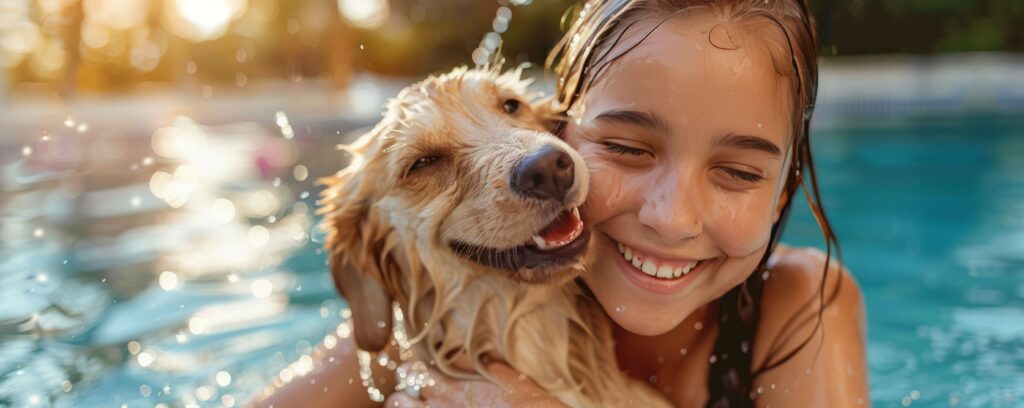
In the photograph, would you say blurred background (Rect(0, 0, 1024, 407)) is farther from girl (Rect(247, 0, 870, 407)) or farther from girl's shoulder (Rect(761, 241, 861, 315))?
girl's shoulder (Rect(761, 241, 861, 315))

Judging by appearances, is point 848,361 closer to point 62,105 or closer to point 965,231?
point 965,231

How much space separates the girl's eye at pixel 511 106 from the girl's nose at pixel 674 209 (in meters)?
0.47

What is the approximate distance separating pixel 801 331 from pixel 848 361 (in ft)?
0.51

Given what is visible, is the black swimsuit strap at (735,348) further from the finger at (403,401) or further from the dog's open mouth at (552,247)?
the finger at (403,401)

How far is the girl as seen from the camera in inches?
83.7

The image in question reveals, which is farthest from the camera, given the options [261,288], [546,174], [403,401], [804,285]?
[261,288]

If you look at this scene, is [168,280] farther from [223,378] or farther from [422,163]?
[422,163]

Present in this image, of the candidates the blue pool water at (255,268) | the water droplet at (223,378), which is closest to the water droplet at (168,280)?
the blue pool water at (255,268)

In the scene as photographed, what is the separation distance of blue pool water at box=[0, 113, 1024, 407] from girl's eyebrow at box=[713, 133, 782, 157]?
8.99ft

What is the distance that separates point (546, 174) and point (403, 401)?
2.46 ft

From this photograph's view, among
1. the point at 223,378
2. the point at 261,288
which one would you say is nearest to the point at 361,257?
the point at 223,378

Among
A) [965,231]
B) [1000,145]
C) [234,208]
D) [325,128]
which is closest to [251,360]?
[234,208]

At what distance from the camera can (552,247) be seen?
220 cm

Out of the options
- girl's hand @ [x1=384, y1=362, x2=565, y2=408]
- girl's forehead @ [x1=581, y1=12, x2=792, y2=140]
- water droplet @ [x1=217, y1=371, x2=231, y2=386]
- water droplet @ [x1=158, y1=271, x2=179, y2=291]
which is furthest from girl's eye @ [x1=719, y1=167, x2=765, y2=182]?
water droplet @ [x1=158, y1=271, x2=179, y2=291]
